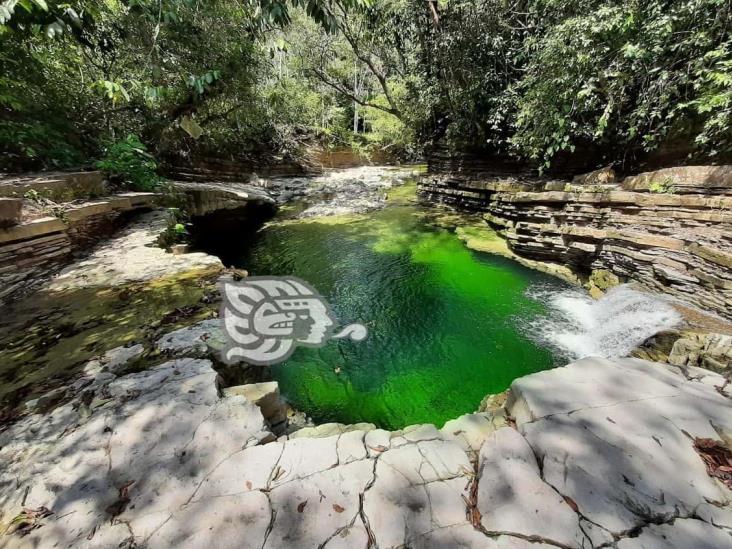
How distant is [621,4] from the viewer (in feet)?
16.5

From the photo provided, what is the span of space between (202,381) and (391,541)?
170cm

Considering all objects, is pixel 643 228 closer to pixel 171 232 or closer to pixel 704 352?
pixel 704 352

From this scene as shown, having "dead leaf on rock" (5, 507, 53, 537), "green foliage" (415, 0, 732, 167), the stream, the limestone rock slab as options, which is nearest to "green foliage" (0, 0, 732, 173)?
"green foliage" (415, 0, 732, 167)

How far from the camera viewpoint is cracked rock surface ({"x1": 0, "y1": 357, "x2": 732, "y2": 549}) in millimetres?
1399

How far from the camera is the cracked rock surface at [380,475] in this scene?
55.1 inches

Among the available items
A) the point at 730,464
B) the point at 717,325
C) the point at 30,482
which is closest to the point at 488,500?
the point at 730,464

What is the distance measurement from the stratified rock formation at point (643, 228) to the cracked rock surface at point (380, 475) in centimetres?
295

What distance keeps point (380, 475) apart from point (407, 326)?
3425 mm

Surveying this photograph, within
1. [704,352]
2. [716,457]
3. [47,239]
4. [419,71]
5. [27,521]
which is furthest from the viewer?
[419,71]

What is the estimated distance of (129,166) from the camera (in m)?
6.21

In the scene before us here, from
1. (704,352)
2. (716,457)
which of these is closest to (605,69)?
(704,352)

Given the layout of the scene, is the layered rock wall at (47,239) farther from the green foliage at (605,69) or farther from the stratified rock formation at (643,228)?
the green foliage at (605,69)

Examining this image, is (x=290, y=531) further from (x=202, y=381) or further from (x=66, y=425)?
(x=66, y=425)

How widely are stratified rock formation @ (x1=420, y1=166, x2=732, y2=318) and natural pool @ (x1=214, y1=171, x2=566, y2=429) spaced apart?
861mm
